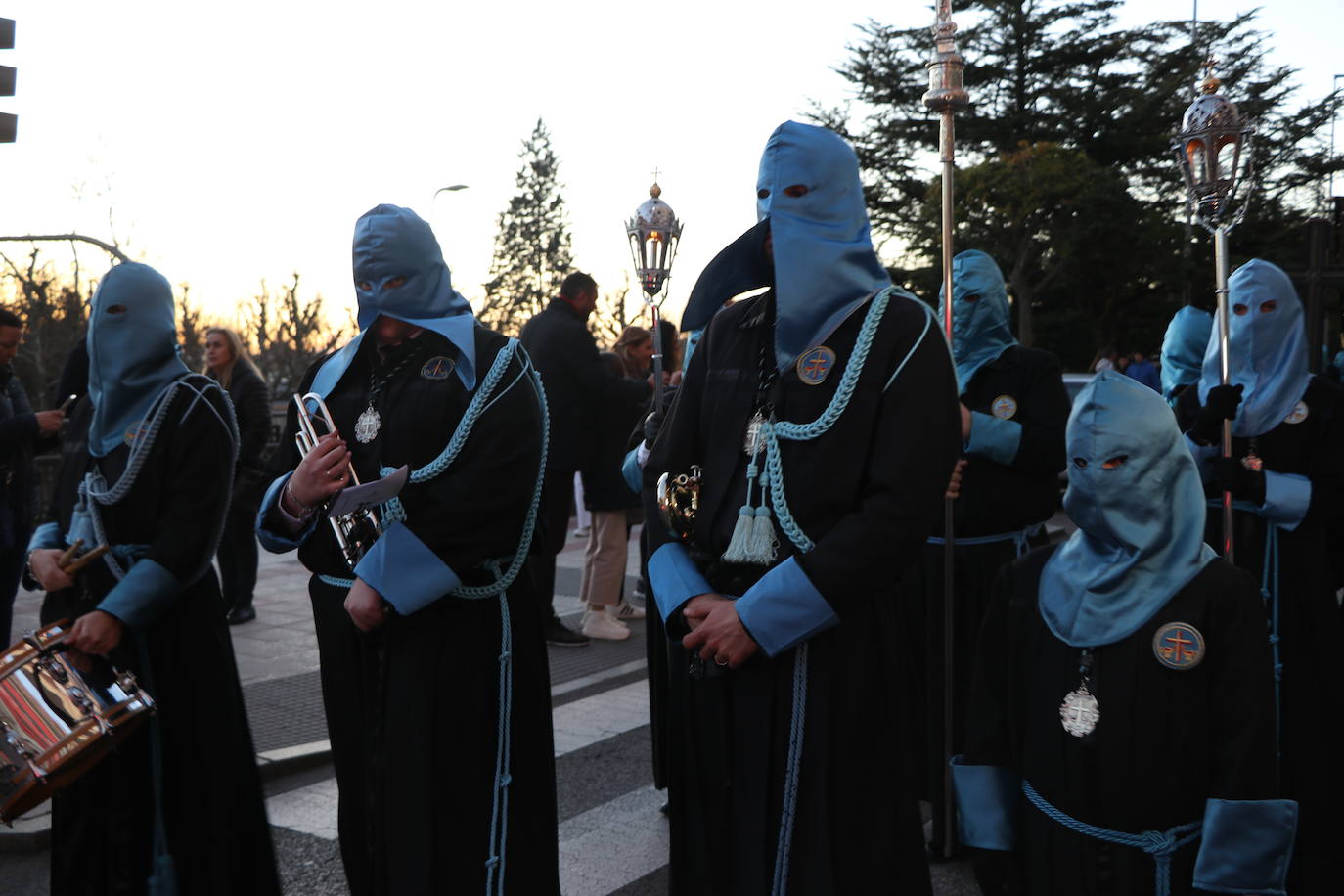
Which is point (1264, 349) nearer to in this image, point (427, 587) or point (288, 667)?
point (427, 587)

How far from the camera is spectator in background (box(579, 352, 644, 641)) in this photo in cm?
861

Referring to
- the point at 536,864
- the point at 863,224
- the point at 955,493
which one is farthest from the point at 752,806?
the point at 955,493

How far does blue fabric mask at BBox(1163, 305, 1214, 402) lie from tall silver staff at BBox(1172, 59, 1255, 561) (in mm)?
1599

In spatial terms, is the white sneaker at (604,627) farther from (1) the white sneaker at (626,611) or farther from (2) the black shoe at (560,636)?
(1) the white sneaker at (626,611)

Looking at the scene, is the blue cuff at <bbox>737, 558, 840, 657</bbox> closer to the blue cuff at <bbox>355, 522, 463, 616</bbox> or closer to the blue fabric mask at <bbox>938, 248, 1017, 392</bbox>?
the blue cuff at <bbox>355, 522, 463, 616</bbox>

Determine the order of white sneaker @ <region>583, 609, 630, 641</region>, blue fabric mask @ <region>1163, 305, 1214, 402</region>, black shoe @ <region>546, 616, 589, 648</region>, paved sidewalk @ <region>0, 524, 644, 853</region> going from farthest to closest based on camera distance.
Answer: white sneaker @ <region>583, 609, 630, 641</region> < black shoe @ <region>546, 616, 589, 648</region> < blue fabric mask @ <region>1163, 305, 1214, 402</region> < paved sidewalk @ <region>0, 524, 644, 853</region>

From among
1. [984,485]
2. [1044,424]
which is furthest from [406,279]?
[1044,424]

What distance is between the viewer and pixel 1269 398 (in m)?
4.48

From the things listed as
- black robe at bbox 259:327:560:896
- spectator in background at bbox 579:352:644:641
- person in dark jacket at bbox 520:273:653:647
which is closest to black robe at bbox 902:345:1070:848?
black robe at bbox 259:327:560:896

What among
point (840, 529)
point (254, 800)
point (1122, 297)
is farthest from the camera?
point (1122, 297)

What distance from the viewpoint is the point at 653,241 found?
19.5 feet

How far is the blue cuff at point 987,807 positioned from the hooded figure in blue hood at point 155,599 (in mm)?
2157

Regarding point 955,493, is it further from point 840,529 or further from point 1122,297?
point 1122,297

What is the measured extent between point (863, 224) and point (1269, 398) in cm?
248
